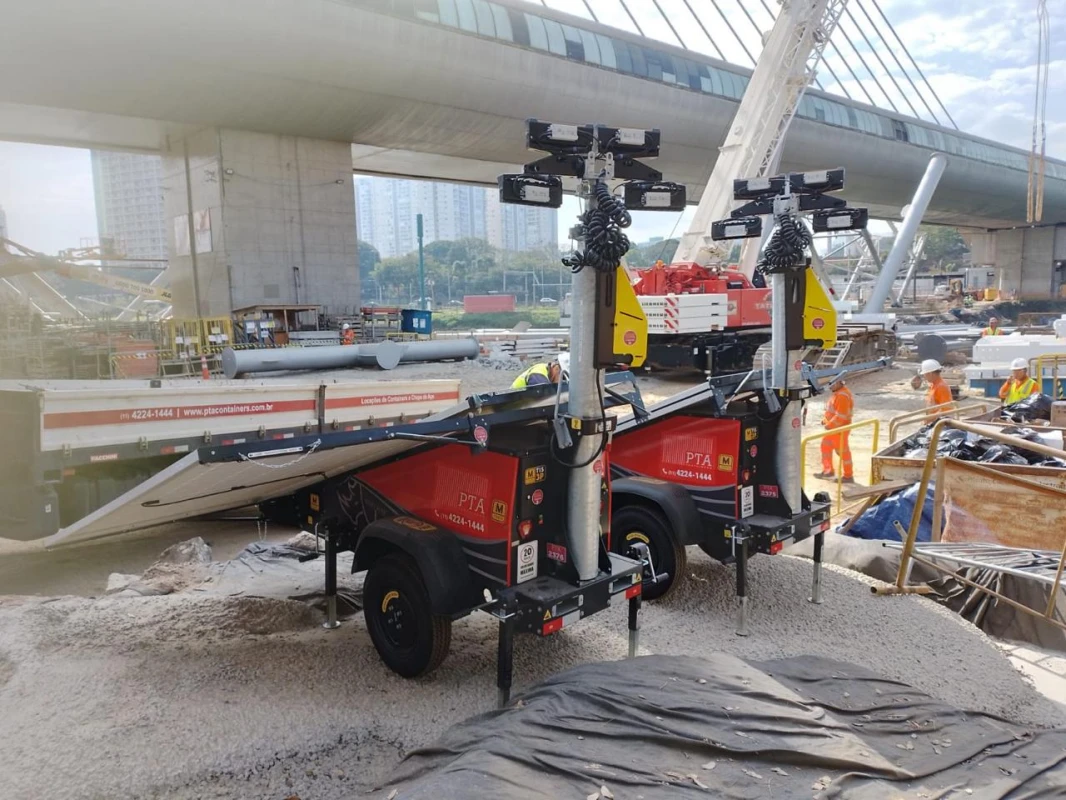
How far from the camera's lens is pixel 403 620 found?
4.58 metres

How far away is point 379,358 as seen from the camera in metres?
22.1

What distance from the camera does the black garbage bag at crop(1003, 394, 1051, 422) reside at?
9961 mm

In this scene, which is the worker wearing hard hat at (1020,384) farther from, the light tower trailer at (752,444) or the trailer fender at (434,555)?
the trailer fender at (434,555)

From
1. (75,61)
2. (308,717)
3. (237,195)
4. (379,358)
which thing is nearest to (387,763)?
(308,717)

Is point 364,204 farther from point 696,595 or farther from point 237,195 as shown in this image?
point 696,595

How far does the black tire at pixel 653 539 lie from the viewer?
229 inches

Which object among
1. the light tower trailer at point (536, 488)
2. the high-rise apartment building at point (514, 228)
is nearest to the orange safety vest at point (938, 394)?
the light tower trailer at point (536, 488)

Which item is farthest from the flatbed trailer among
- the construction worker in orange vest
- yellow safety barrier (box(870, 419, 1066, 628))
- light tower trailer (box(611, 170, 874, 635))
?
the construction worker in orange vest

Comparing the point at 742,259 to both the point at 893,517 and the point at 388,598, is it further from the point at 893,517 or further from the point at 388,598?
the point at 388,598

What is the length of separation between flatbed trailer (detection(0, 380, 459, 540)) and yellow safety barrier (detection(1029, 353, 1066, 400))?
Result: 418 inches

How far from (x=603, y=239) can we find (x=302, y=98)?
22343 millimetres

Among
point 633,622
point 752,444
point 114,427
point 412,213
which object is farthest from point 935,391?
point 412,213

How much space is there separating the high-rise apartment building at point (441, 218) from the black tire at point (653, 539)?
77038 mm

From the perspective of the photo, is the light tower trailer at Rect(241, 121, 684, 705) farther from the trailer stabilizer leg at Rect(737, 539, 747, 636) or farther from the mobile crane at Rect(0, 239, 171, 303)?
the mobile crane at Rect(0, 239, 171, 303)
